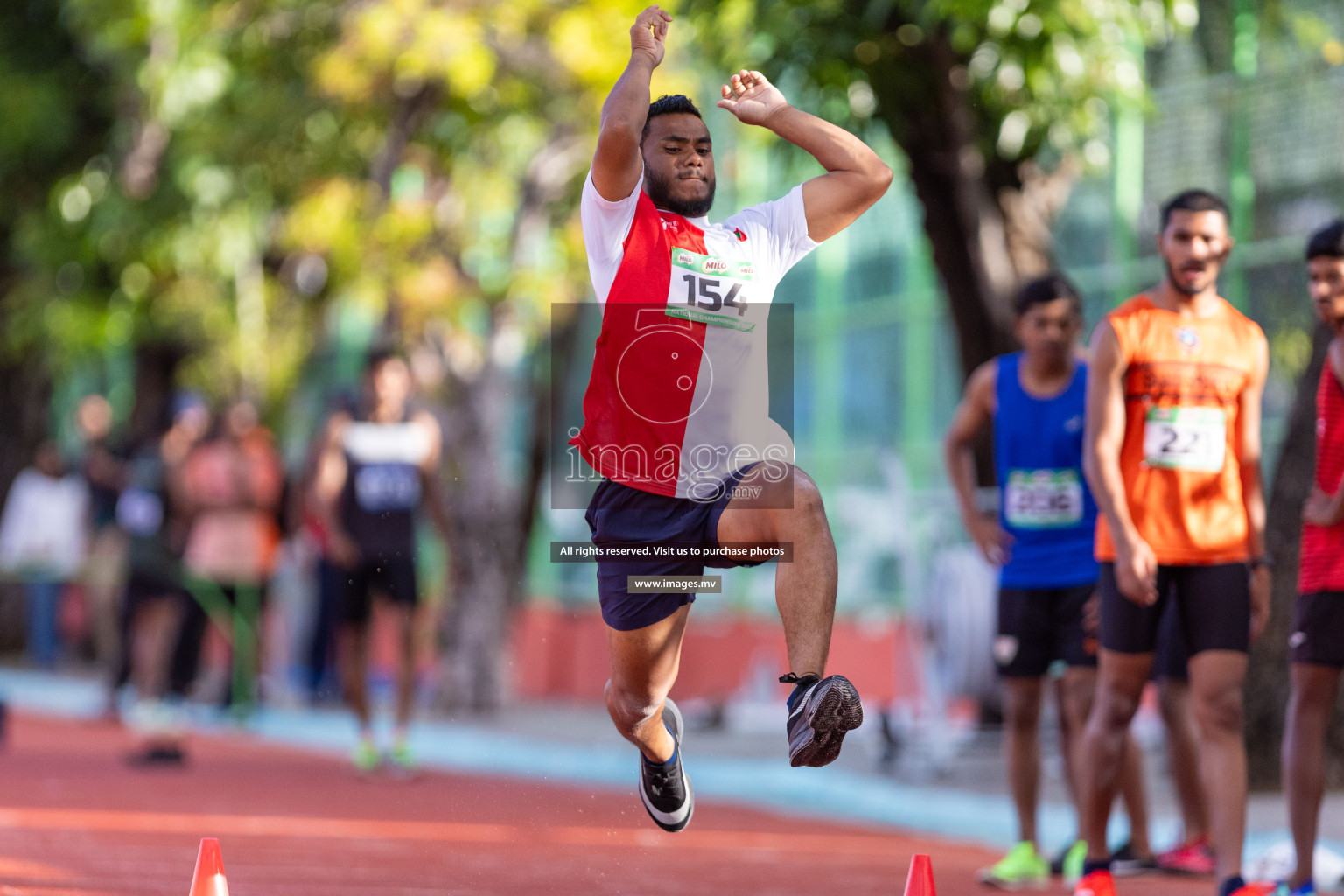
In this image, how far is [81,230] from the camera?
2216 centimetres

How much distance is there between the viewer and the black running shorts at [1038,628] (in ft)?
25.7

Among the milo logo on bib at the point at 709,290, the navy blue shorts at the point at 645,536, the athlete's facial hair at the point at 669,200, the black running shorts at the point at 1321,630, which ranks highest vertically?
the athlete's facial hair at the point at 669,200

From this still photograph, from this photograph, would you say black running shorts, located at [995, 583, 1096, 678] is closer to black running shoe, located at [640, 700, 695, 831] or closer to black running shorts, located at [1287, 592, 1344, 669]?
black running shorts, located at [1287, 592, 1344, 669]

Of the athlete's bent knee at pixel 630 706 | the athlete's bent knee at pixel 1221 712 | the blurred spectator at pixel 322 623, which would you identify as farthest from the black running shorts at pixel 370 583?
the athlete's bent knee at pixel 1221 712

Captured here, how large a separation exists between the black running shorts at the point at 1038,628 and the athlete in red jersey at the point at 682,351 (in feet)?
7.79

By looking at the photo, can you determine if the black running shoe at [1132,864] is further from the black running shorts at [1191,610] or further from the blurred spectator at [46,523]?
the blurred spectator at [46,523]

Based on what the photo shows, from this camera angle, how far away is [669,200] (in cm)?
570

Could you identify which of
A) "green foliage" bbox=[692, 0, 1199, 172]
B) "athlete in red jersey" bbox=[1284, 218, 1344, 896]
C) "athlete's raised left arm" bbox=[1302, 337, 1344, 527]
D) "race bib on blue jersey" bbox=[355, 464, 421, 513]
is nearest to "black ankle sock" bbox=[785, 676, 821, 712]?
"athlete in red jersey" bbox=[1284, 218, 1344, 896]

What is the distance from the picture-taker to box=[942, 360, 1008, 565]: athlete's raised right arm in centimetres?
812

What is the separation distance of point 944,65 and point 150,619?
740 cm

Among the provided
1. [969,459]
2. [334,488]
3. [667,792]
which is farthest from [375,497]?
[667,792]

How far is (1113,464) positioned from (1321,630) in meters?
0.94

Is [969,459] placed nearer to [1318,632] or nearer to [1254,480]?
[1254,480]

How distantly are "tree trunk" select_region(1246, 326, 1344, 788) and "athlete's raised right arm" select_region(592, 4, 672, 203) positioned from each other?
525cm
